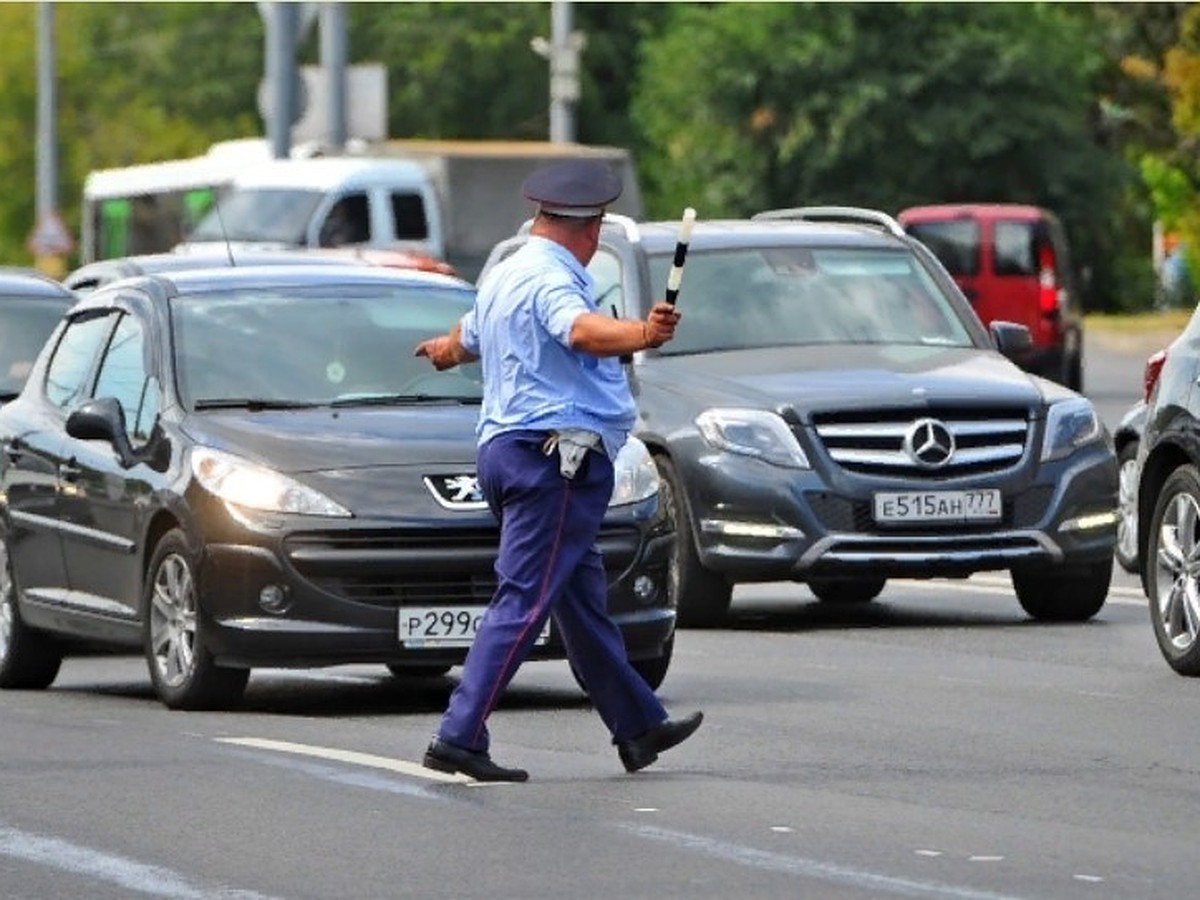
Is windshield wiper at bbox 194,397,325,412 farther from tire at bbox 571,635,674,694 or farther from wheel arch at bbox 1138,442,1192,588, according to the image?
wheel arch at bbox 1138,442,1192,588

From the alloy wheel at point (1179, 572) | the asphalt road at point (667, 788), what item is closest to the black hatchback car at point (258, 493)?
the asphalt road at point (667, 788)

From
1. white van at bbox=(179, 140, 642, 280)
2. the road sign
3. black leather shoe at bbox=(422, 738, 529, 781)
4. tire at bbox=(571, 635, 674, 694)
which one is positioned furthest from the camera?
Result: the road sign

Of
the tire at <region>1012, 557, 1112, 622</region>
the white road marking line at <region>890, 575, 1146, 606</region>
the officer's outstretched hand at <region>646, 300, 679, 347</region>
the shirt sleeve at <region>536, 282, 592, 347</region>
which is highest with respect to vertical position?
the officer's outstretched hand at <region>646, 300, 679, 347</region>

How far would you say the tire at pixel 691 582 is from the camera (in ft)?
56.4

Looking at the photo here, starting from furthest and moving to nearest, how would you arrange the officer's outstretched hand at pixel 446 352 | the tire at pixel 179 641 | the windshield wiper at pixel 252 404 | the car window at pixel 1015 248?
the car window at pixel 1015 248 → the windshield wiper at pixel 252 404 → the tire at pixel 179 641 → the officer's outstretched hand at pixel 446 352

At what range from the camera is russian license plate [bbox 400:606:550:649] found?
522 inches

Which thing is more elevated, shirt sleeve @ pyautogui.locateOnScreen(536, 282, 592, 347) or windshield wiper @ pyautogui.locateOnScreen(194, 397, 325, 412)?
shirt sleeve @ pyautogui.locateOnScreen(536, 282, 592, 347)

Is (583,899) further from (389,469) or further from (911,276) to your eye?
(911,276)

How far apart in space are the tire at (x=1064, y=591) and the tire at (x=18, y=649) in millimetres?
4202

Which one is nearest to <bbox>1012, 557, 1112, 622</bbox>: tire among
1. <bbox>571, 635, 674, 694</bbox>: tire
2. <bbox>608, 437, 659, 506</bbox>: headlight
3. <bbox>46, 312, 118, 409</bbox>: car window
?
<bbox>571, 635, 674, 694</bbox>: tire

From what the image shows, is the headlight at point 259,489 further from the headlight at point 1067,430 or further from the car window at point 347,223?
the car window at point 347,223

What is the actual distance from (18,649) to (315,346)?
1695 mm

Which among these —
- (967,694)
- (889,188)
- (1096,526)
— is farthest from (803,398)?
(889,188)

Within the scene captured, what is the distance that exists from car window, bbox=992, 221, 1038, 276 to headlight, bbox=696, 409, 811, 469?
26787mm
